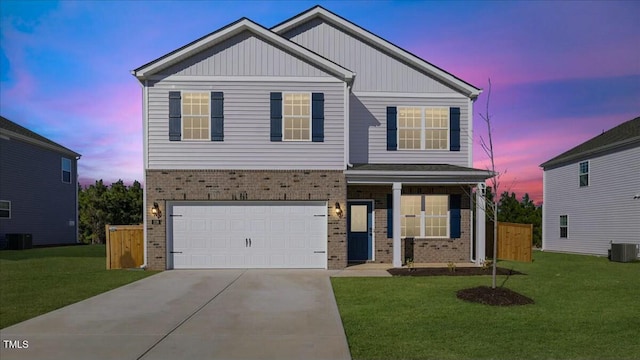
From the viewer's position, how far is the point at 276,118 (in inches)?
508

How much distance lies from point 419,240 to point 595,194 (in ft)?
38.9

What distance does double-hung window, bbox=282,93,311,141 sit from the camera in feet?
42.6

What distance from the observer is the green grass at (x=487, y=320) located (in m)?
5.36

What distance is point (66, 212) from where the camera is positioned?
85.3 ft

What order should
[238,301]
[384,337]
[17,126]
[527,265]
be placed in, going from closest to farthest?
[384,337] → [238,301] → [527,265] → [17,126]

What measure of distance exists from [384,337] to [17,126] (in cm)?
2737

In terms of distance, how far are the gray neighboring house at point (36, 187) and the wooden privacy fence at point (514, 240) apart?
25064 millimetres

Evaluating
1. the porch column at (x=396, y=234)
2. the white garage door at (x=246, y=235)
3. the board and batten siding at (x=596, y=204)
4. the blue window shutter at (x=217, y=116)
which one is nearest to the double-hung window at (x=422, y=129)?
the porch column at (x=396, y=234)

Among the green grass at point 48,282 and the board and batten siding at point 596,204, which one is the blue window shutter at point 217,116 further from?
the board and batten siding at point 596,204

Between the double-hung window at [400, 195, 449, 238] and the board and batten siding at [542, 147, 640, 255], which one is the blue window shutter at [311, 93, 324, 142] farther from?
the board and batten siding at [542, 147, 640, 255]

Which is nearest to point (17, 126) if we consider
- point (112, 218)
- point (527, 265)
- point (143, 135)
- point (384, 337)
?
point (112, 218)

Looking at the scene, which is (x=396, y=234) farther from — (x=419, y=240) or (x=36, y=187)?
(x=36, y=187)

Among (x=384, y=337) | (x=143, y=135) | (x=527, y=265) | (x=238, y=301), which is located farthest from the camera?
(x=527, y=265)

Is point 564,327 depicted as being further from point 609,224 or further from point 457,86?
point 609,224
